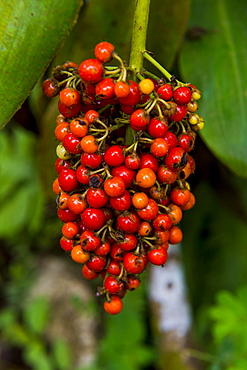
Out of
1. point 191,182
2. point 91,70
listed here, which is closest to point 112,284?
point 91,70

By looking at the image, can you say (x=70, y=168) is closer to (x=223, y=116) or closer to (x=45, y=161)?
(x=223, y=116)

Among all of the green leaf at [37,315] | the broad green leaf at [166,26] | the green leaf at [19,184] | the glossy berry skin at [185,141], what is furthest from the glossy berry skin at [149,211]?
the green leaf at [37,315]

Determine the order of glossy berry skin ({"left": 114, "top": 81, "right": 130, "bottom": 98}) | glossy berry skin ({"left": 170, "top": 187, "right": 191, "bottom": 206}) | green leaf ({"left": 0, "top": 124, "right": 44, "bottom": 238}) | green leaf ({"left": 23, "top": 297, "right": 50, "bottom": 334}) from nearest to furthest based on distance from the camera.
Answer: glossy berry skin ({"left": 114, "top": 81, "right": 130, "bottom": 98}) → glossy berry skin ({"left": 170, "top": 187, "right": 191, "bottom": 206}) → green leaf ({"left": 0, "top": 124, "right": 44, "bottom": 238}) → green leaf ({"left": 23, "top": 297, "right": 50, "bottom": 334})

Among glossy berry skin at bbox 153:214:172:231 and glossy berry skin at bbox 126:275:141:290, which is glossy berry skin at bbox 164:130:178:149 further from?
glossy berry skin at bbox 126:275:141:290

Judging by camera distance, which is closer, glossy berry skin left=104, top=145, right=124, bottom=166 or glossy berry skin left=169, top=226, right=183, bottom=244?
glossy berry skin left=104, top=145, right=124, bottom=166

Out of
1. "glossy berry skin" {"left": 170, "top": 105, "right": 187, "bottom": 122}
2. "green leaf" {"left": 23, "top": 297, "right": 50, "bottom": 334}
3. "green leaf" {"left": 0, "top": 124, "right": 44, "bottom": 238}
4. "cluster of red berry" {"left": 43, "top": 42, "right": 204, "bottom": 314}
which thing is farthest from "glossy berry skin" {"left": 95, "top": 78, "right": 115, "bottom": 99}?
"green leaf" {"left": 23, "top": 297, "right": 50, "bottom": 334}

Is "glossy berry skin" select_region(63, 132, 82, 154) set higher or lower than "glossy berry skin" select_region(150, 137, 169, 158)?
lower

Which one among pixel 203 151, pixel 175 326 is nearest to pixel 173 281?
pixel 175 326
